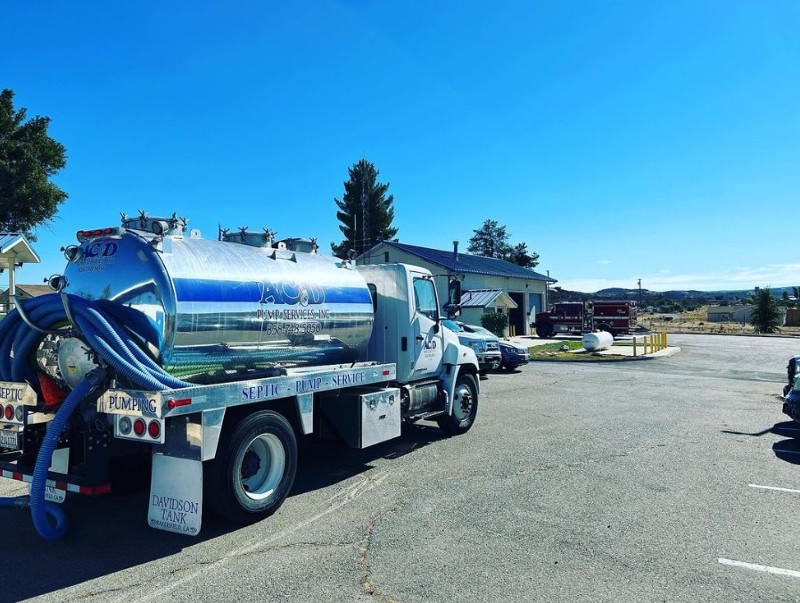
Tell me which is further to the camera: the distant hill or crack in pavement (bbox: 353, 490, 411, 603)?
the distant hill

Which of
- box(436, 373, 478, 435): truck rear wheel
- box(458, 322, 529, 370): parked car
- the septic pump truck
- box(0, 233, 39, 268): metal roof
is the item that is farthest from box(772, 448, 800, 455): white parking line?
box(0, 233, 39, 268): metal roof

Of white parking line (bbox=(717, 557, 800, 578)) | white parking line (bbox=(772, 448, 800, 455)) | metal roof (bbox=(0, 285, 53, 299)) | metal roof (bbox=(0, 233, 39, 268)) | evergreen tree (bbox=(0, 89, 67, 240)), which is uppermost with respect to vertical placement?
evergreen tree (bbox=(0, 89, 67, 240))

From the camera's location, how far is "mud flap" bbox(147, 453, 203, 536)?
473 cm

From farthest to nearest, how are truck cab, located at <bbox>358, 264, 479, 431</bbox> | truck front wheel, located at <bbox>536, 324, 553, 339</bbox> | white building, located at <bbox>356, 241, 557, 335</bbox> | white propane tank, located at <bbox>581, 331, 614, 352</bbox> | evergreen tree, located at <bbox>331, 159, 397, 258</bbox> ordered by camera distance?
Answer: 1. evergreen tree, located at <bbox>331, 159, 397, 258</bbox>
2. truck front wheel, located at <bbox>536, 324, 553, 339</bbox>
3. white building, located at <bbox>356, 241, 557, 335</bbox>
4. white propane tank, located at <bbox>581, 331, 614, 352</bbox>
5. truck cab, located at <bbox>358, 264, 479, 431</bbox>

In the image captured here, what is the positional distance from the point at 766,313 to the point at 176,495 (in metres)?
54.1

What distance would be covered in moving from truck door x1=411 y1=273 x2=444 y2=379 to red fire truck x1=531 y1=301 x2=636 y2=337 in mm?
32451

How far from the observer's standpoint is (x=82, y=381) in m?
4.83

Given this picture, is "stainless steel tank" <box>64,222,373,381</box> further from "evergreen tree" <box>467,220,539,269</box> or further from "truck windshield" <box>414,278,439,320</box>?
"evergreen tree" <box>467,220,539,269</box>

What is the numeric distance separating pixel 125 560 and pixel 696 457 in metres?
7.35

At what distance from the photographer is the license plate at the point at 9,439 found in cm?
527

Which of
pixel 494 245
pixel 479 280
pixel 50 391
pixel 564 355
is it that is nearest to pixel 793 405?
pixel 50 391

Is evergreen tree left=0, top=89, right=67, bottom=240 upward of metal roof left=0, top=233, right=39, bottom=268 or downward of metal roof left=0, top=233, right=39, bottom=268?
upward

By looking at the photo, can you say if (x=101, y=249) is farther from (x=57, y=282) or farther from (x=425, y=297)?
(x=425, y=297)

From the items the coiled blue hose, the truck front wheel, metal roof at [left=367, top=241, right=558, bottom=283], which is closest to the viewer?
the coiled blue hose
